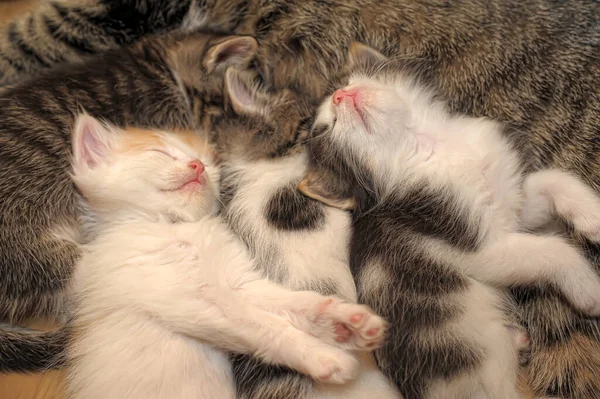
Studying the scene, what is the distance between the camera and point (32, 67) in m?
2.07

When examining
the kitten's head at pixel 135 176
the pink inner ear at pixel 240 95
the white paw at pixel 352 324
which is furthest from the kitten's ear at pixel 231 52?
the white paw at pixel 352 324

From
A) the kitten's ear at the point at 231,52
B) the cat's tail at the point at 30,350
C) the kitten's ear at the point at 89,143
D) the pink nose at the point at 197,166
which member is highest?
the kitten's ear at the point at 231,52

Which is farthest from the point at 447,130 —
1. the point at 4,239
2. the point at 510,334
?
the point at 4,239

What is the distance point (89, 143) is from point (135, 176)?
17 cm

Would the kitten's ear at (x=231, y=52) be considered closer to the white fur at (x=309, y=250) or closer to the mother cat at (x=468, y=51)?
the mother cat at (x=468, y=51)

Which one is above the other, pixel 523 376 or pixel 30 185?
pixel 30 185

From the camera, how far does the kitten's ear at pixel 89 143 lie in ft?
5.21

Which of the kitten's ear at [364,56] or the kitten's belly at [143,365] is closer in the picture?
the kitten's belly at [143,365]

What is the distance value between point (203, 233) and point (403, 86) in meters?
0.71

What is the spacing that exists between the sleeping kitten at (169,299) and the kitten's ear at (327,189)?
0.83 ft

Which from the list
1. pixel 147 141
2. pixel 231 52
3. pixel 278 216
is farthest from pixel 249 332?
pixel 231 52

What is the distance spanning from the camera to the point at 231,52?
1.91 m

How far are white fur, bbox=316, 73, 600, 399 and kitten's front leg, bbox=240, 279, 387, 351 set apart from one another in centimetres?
17

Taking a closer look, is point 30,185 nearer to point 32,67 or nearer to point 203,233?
point 203,233
